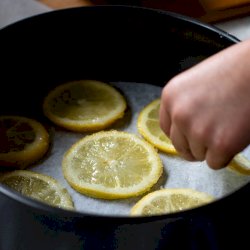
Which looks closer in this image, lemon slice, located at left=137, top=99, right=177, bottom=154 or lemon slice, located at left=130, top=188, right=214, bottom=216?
lemon slice, located at left=130, top=188, right=214, bottom=216

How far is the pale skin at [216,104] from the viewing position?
588mm

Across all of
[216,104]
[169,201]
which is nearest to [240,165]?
[169,201]

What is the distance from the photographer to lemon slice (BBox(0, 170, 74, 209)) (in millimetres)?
756

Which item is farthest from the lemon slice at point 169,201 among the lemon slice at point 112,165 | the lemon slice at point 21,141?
the lemon slice at point 21,141

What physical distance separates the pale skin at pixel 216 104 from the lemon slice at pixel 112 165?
184 millimetres

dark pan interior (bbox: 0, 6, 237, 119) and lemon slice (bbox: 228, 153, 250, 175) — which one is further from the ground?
dark pan interior (bbox: 0, 6, 237, 119)

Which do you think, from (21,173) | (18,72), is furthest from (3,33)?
(21,173)

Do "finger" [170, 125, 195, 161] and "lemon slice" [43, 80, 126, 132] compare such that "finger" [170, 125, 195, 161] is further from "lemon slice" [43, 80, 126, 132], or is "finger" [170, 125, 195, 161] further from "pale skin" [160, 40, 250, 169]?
"lemon slice" [43, 80, 126, 132]

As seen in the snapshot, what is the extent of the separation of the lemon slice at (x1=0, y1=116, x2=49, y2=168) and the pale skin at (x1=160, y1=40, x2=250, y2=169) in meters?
0.28

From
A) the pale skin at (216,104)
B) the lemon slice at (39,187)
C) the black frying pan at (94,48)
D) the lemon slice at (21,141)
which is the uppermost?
the pale skin at (216,104)

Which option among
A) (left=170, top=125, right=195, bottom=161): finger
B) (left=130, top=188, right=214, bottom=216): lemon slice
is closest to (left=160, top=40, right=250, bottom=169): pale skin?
(left=170, top=125, right=195, bottom=161): finger

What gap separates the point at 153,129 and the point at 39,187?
0.20 m

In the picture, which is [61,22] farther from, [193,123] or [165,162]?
[193,123]

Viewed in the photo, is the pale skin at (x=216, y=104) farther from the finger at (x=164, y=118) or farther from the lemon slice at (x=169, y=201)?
the lemon slice at (x=169, y=201)
